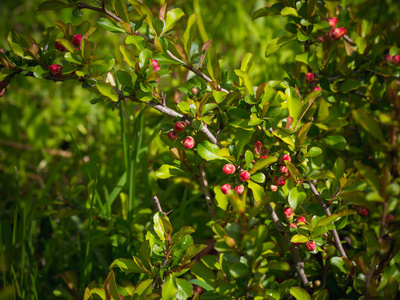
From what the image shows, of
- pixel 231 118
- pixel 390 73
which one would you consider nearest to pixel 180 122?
pixel 231 118

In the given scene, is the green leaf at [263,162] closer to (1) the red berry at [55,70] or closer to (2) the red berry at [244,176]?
(2) the red berry at [244,176]

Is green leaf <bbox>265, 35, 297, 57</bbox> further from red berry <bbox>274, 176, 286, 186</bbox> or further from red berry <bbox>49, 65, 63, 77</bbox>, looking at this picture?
red berry <bbox>49, 65, 63, 77</bbox>

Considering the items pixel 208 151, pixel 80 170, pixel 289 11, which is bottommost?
pixel 80 170

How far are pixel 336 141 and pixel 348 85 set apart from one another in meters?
0.15

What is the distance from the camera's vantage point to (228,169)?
0.74 m

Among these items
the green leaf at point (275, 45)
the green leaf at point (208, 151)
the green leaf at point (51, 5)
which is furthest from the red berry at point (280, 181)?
the green leaf at point (51, 5)

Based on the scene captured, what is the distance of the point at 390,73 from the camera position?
88 cm

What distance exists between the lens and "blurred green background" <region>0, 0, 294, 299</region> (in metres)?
1.08

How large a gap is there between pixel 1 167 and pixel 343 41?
5.46ft

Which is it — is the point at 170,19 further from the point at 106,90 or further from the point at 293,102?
the point at 293,102

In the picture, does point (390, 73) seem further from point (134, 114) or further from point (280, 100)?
point (134, 114)

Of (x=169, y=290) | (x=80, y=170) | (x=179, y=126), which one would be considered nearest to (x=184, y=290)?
(x=169, y=290)

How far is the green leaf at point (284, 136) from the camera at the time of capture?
0.75m

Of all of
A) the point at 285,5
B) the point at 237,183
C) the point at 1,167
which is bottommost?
the point at 1,167
